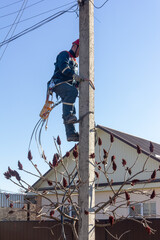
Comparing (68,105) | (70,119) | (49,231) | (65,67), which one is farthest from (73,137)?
(49,231)

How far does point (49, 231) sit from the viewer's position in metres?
10.1

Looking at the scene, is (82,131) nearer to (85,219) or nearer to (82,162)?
(82,162)

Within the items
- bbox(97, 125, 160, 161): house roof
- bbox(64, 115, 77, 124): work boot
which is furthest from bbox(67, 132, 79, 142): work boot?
bbox(97, 125, 160, 161): house roof

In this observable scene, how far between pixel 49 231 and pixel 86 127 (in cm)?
566

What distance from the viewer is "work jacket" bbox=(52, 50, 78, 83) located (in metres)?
5.77

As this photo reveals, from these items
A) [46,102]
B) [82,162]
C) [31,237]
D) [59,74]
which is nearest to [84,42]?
[59,74]

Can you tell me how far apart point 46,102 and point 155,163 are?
8.98m

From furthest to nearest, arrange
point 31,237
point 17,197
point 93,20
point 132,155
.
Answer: point 17,197
point 132,155
point 31,237
point 93,20

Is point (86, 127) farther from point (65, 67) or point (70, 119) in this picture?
point (65, 67)

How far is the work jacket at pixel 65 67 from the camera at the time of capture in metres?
5.77

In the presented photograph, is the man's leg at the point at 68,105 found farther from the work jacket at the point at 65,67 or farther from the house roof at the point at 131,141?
the house roof at the point at 131,141

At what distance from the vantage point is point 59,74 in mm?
6008

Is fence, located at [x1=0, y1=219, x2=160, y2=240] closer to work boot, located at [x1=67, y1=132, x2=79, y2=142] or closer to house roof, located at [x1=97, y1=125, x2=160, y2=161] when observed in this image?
work boot, located at [x1=67, y1=132, x2=79, y2=142]

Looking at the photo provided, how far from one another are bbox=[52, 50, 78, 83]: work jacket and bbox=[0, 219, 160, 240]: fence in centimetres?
247
